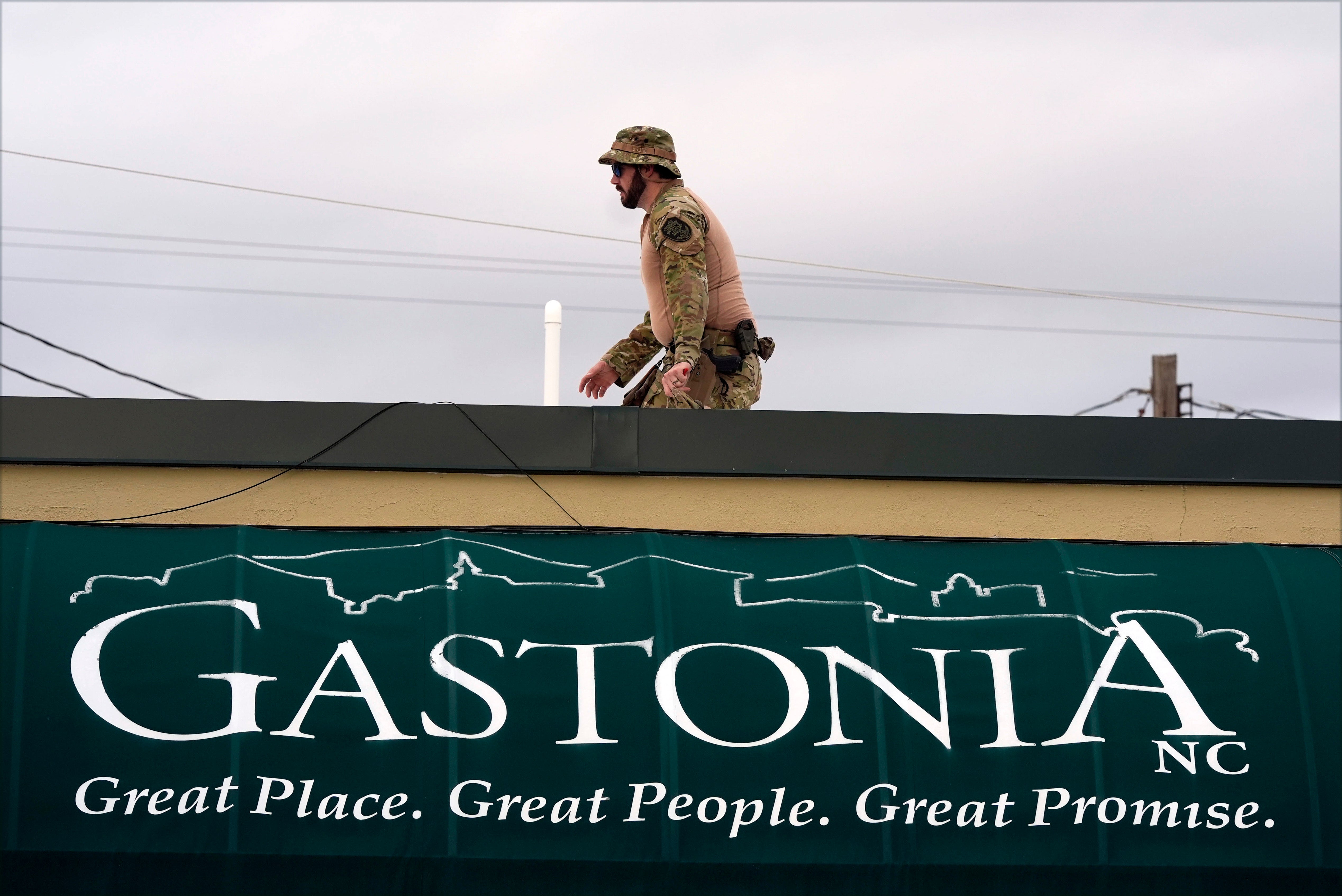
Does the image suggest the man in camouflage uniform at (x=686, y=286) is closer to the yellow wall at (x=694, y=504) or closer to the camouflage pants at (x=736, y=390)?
the camouflage pants at (x=736, y=390)

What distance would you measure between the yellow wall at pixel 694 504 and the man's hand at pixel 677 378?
521 millimetres

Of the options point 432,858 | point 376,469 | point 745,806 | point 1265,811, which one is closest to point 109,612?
point 376,469

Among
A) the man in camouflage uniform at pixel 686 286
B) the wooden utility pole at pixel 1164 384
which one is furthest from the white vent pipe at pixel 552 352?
the wooden utility pole at pixel 1164 384

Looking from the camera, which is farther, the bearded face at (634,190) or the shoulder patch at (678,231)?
the bearded face at (634,190)

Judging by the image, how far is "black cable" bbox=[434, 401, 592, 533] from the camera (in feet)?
22.1

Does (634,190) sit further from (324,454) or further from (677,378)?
(324,454)

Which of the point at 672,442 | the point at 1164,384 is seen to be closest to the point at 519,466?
the point at 672,442

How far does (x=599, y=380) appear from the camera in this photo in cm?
810

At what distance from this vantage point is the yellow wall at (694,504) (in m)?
6.58

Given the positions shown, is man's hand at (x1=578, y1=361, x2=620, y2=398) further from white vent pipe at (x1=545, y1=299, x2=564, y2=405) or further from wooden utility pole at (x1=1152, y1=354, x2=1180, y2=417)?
wooden utility pole at (x1=1152, y1=354, x2=1180, y2=417)

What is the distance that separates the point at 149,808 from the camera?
225 inches

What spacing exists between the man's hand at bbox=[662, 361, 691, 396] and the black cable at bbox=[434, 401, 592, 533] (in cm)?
88

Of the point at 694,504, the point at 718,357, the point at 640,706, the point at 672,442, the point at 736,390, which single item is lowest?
the point at 640,706

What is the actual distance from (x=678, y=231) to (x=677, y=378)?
831mm
